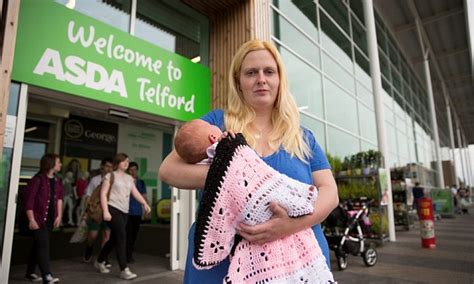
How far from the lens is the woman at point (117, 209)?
13.6 ft

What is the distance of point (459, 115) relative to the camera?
33.2 m

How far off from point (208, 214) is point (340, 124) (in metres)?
8.49

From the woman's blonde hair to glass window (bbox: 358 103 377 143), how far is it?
9.82 m

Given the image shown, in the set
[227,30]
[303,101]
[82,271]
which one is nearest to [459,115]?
→ [303,101]

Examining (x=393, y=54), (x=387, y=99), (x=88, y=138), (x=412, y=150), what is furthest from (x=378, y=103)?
(x=412, y=150)

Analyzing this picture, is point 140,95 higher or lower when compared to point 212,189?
higher

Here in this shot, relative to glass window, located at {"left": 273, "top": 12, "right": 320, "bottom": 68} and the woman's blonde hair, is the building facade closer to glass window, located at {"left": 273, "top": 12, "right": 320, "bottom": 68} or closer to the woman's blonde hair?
glass window, located at {"left": 273, "top": 12, "right": 320, "bottom": 68}

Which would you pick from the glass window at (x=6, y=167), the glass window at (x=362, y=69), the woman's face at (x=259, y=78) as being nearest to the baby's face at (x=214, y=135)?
the woman's face at (x=259, y=78)

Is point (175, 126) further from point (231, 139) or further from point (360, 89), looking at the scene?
point (360, 89)

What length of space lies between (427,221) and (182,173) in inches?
290

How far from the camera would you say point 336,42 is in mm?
9461

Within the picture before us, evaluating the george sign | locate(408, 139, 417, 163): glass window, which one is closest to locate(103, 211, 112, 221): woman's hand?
the george sign

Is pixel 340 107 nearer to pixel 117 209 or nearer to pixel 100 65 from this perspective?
pixel 117 209

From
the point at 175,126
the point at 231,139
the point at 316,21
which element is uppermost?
the point at 316,21
